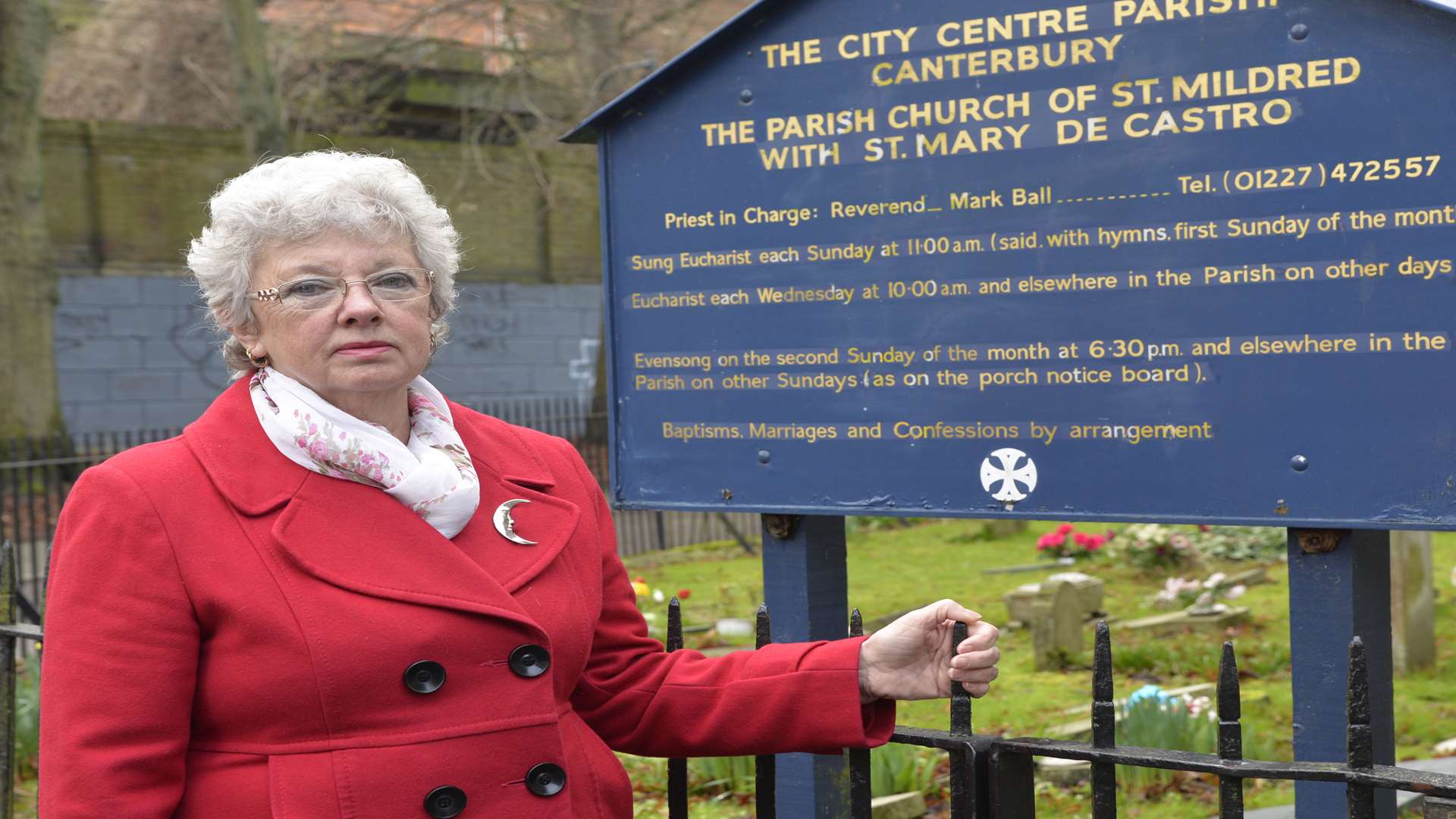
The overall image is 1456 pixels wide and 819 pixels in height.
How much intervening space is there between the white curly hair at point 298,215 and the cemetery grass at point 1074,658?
2.72m

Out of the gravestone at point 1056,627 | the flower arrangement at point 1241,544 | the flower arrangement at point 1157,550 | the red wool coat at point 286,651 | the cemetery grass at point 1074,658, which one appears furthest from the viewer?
the flower arrangement at point 1241,544

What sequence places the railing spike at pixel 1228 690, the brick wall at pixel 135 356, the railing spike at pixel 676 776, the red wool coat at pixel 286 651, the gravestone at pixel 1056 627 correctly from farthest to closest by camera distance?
1. the brick wall at pixel 135 356
2. the gravestone at pixel 1056 627
3. the railing spike at pixel 676 776
4. the railing spike at pixel 1228 690
5. the red wool coat at pixel 286 651

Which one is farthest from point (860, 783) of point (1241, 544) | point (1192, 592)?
point (1241, 544)

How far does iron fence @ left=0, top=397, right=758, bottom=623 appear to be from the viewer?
9867 millimetres

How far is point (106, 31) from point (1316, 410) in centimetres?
2020

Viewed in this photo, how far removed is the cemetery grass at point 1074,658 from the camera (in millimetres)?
4789

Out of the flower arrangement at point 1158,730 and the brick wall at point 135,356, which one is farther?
the brick wall at point 135,356

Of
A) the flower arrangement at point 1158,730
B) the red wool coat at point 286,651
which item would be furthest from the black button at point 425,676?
the flower arrangement at point 1158,730

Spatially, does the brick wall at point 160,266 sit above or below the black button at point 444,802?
above

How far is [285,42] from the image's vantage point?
17344 millimetres

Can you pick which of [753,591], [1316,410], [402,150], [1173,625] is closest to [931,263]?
[1316,410]

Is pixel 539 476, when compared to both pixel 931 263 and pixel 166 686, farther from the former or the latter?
pixel 931 263

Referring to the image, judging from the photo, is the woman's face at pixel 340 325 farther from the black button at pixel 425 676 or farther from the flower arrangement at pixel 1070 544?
the flower arrangement at pixel 1070 544

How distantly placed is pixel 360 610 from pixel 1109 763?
46.2 inches
